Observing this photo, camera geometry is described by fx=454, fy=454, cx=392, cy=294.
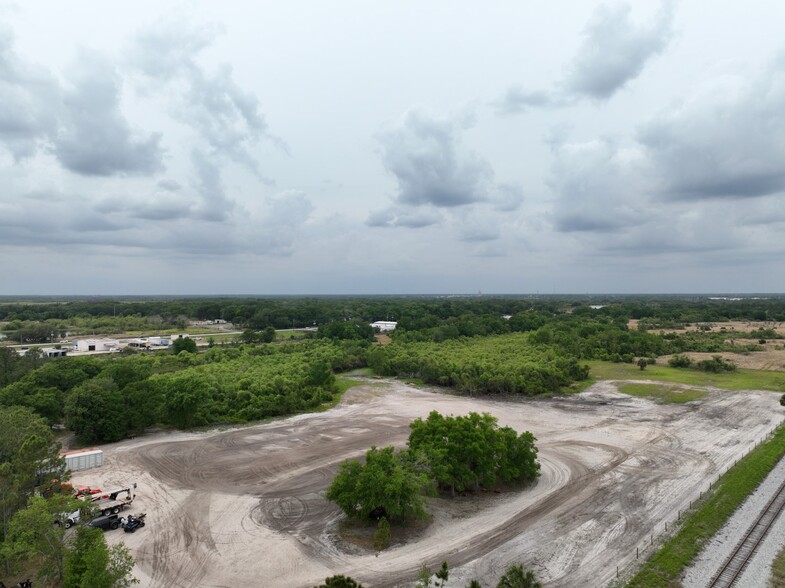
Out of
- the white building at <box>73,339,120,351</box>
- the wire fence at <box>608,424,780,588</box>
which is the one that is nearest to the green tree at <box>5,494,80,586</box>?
the wire fence at <box>608,424,780,588</box>

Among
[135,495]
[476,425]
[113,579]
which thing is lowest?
[135,495]

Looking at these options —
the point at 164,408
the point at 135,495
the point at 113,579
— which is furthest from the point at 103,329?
A: the point at 113,579

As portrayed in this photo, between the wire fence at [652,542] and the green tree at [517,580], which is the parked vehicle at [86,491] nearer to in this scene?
the green tree at [517,580]

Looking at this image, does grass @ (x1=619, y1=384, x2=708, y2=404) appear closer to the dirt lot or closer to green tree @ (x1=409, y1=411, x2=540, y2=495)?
the dirt lot

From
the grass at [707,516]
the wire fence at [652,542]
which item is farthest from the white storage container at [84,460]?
the grass at [707,516]

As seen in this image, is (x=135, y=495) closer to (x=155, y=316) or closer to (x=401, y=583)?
(x=401, y=583)

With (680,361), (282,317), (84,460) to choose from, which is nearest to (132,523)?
(84,460)
